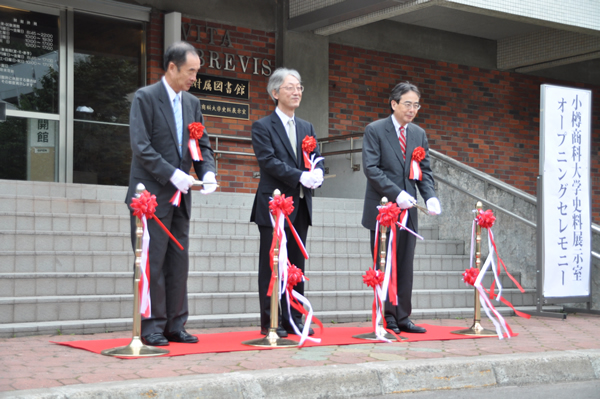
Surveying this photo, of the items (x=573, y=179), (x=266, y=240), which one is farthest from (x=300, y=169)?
(x=573, y=179)

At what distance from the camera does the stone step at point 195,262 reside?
19.0 ft

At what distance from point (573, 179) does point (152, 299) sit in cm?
464

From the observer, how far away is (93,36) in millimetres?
9930

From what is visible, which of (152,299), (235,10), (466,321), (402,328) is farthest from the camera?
(235,10)

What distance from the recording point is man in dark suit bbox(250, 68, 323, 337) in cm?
504

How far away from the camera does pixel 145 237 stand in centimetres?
426

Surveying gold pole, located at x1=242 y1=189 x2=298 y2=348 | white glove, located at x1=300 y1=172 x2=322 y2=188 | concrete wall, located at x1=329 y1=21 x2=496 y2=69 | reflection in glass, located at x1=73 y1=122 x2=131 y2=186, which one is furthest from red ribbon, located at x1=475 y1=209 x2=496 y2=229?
concrete wall, located at x1=329 y1=21 x2=496 y2=69

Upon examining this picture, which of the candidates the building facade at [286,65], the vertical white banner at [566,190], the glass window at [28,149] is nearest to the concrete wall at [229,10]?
the building facade at [286,65]

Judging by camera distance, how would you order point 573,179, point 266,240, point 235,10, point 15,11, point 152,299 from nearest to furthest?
point 152,299, point 266,240, point 573,179, point 15,11, point 235,10

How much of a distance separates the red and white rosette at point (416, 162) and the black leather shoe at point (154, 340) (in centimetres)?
220

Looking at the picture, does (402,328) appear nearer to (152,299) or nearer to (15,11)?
(152,299)

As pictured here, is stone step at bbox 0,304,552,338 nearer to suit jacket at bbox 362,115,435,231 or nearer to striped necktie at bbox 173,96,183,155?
suit jacket at bbox 362,115,435,231

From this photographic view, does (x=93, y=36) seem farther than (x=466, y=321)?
Yes

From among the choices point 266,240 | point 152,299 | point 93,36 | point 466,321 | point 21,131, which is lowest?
point 466,321
